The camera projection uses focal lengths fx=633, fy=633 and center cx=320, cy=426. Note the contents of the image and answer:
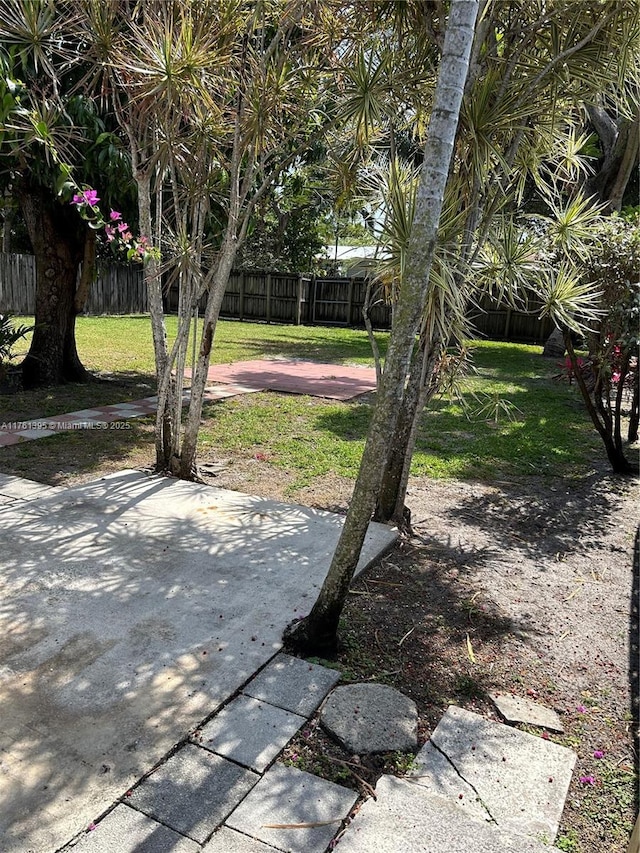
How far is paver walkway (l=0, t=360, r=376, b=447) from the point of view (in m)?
6.20

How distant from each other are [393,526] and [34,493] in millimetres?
2446

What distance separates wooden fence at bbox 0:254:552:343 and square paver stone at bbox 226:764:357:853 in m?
16.8

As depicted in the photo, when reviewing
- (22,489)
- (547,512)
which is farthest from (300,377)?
(22,489)

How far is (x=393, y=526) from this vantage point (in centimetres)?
410

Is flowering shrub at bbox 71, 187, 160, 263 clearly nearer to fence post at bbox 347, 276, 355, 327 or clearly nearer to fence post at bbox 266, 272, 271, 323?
fence post at bbox 347, 276, 355, 327

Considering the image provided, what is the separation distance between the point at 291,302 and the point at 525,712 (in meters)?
18.4

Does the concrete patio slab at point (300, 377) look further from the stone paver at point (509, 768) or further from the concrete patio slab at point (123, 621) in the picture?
the stone paver at point (509, 768)

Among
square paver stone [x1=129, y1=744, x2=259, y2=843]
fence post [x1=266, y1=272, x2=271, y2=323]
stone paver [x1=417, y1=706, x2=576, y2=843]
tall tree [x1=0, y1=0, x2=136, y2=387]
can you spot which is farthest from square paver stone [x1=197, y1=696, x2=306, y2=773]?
fence post [x1=266, y1=272, x2=271, y2=323]

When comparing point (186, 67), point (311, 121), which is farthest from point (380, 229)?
point (311, 121)

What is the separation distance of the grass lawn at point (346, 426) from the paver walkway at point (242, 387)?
0.29 metres

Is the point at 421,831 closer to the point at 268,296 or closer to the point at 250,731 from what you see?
the point at 250,731

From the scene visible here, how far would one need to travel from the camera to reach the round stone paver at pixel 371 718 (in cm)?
219

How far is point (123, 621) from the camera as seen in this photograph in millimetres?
2811

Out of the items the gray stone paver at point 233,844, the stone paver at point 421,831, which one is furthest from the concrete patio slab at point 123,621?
the stone paver at point 421,831
